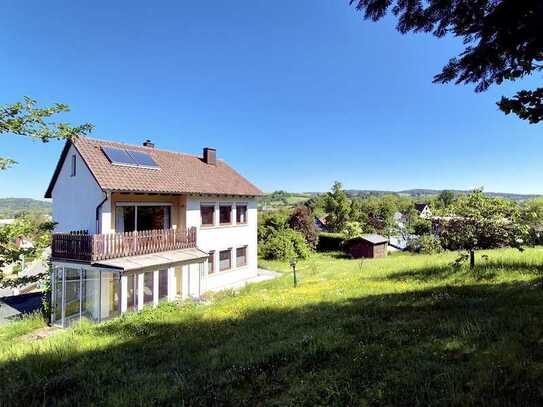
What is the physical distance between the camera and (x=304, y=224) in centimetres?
4434

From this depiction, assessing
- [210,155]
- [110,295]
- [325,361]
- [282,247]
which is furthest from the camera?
[282,247]

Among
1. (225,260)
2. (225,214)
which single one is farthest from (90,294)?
(225,214)

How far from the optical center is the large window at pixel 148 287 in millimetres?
17250

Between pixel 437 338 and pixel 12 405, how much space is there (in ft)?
22.9

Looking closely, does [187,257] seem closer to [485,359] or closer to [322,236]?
[485,359]

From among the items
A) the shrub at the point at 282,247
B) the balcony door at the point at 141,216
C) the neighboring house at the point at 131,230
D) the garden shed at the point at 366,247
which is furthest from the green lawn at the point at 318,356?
the garden shed at the point at 366,247

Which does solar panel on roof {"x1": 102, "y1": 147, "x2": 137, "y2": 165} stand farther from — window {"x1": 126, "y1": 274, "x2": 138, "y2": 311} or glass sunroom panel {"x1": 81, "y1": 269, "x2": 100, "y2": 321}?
window {"x1": 126, "y1": 274, "x2": 138, "y2": 311}

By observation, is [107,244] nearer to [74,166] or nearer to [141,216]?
[141,216]

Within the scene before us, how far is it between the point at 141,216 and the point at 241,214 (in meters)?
7.93

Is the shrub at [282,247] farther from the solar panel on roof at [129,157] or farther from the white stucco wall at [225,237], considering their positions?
the solar panel on roof at [129,157]

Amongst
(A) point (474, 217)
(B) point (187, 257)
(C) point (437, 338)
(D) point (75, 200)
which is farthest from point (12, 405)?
(A) point (474, 217)

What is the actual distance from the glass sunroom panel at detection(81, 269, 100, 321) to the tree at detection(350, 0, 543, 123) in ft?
52.6

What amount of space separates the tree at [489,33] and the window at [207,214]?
59.6ft

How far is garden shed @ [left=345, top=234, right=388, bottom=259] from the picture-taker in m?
41.3
